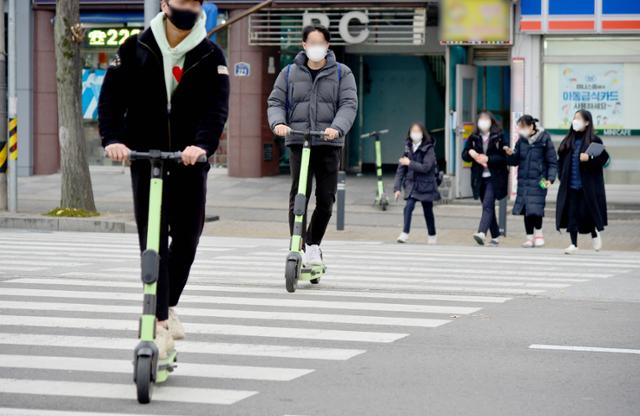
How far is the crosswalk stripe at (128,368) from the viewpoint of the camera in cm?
714

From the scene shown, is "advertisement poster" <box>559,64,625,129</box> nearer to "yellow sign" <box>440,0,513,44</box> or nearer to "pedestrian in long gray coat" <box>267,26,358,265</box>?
"yellow sign" <box>440,0,513,44</box>

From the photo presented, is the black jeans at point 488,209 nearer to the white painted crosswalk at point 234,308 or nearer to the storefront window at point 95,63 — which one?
the white painted crosswalk at point 234,308

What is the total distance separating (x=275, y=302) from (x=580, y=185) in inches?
279

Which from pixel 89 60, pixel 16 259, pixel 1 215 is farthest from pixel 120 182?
pixel 16 259

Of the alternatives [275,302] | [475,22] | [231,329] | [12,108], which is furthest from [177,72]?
[475,22]

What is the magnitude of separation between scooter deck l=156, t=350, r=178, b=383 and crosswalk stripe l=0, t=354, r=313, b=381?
10.1 inches

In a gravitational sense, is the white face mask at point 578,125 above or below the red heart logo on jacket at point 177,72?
below

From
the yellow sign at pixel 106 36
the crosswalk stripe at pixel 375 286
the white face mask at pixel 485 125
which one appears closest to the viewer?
the crosswalk stripe at pixel 375 286

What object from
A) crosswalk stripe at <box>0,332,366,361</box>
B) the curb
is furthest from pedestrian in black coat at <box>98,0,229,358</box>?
the curb

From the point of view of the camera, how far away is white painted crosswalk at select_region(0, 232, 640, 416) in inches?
277

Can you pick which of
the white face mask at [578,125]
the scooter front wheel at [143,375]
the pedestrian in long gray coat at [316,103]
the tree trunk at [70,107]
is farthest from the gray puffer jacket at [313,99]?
the tree trunk at [70,107]

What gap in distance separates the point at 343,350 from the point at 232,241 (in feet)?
30.1

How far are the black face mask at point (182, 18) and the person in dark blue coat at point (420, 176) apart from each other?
1122 cm

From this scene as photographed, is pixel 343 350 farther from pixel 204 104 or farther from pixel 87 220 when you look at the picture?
pixel 87 220
